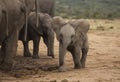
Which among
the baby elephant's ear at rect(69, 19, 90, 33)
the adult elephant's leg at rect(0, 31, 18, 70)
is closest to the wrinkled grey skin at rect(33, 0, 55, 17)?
the baby elephant's ear at rect(69, 19, 90, 33)

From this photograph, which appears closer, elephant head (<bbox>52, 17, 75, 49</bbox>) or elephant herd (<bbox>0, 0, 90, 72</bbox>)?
elephant herd (<bbox>0, 0, 90, 72</bbox>)

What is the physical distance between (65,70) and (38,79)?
1.02m

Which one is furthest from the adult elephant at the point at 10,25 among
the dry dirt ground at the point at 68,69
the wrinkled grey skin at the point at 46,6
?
the wrinkled grey skin at the point at 46,6

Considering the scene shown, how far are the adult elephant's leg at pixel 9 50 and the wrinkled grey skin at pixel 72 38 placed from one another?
888 millimetres

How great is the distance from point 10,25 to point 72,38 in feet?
4.17

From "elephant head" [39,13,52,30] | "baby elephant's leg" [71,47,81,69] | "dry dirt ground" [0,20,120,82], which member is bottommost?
"dry dirt ground" [0,20,120,82]

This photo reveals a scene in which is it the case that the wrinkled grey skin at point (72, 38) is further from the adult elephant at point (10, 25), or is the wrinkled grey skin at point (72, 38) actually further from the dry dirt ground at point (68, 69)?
the adult elephant at point (10, 25)

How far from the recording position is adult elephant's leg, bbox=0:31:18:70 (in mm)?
9945

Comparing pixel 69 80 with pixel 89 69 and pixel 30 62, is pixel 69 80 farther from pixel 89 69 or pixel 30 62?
pixel 30 62

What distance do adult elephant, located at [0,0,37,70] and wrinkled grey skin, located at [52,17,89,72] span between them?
0.77 meters

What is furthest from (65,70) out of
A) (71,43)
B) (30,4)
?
(30,4)

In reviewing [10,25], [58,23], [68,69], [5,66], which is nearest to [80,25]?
[58,23]

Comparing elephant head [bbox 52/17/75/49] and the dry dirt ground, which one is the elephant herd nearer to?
elephant head [bbox 52/17/75/49]

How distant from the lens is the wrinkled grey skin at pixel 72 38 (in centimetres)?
968
